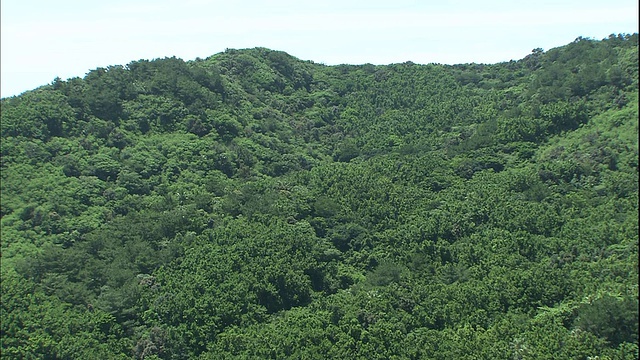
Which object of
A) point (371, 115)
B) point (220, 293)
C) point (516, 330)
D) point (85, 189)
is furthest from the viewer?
point (371, 115)

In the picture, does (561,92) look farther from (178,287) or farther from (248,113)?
(178,287)

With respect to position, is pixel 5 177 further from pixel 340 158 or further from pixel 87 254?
pixel 340 158

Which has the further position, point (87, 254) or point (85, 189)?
point (85, 189)

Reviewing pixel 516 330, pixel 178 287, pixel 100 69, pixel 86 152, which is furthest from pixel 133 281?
pixel 100 69

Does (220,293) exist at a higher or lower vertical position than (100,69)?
lower

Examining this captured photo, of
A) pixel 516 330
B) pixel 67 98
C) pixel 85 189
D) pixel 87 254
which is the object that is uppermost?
pixel 67 98

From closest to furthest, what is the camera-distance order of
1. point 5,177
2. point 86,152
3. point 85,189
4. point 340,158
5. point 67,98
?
point 5,177 < point 85,189 < point 86,152 < point 67,98 < point 340,158
